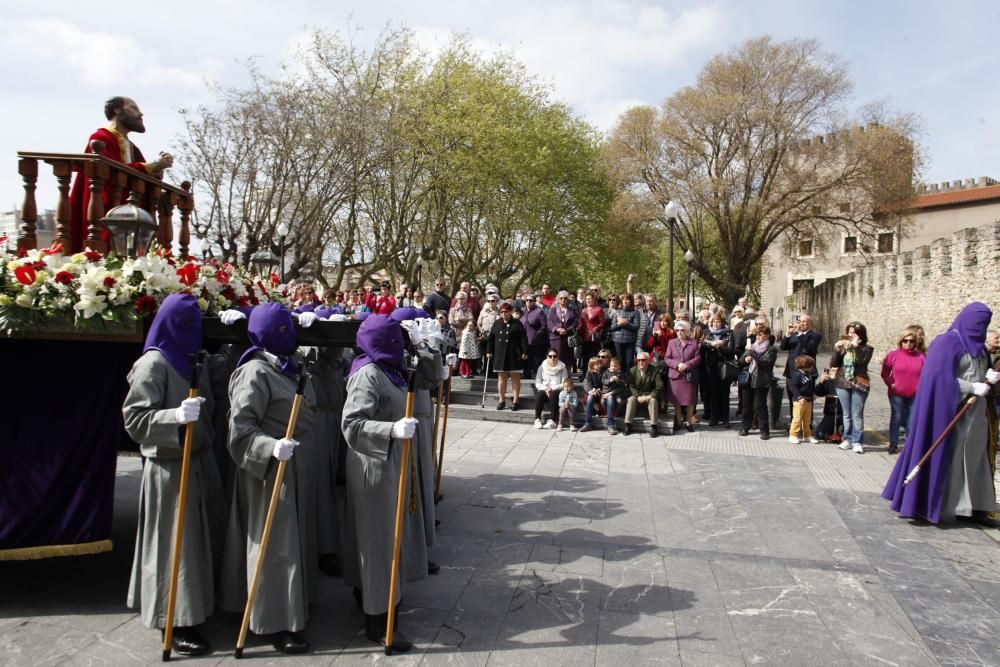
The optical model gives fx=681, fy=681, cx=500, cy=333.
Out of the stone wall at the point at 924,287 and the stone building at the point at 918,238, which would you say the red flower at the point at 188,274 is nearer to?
the stone wall at the point at 924,287

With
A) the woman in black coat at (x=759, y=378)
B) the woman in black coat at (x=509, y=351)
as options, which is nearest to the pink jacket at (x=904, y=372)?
the woman in black coat at (x=759, y=378)

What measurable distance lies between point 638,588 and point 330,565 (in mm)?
2317

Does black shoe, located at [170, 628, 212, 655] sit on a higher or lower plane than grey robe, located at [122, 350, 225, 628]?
lower

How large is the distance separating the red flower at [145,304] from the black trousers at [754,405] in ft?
30.2

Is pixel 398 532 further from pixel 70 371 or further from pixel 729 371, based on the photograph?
pixel 729 371

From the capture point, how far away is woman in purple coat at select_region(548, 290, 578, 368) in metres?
12.7

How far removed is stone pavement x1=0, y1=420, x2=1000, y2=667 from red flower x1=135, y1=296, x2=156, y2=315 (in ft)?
6.43

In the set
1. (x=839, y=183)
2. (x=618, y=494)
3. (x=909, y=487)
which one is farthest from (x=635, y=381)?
(x=839, y=183)

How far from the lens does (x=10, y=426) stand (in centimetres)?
444

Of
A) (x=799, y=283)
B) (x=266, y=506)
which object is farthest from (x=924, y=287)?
(x=799, y=283)

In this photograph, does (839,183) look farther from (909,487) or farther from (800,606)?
(800,606)

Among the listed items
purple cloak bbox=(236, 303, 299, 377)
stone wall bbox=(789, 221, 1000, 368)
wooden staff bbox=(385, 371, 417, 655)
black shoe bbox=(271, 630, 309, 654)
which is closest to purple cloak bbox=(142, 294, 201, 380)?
purple cloak bbox=(236, 303, 299, 377)

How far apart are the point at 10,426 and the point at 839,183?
29.5 meters

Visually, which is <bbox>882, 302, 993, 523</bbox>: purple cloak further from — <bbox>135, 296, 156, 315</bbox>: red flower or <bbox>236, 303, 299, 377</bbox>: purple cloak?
<bbox>135, 296, 156, 315</bbox>: red flower
